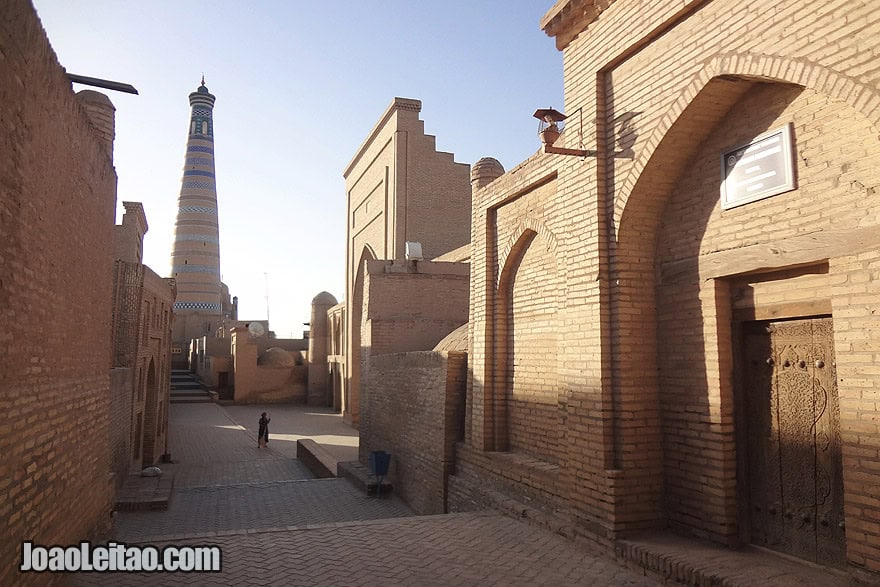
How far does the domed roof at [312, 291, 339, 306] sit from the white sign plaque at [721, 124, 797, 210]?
2535cm

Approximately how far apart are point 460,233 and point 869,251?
1769 cm

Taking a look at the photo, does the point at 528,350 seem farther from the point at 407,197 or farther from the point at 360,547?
the point at 407,197

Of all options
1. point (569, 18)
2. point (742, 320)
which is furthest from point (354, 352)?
point (742, 320)

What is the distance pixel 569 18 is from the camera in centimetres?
627

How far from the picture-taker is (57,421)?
4.67m

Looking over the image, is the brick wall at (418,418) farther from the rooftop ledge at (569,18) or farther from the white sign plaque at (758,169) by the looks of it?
the white sign plaque at (758,169)

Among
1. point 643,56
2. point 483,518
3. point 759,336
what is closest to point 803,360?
point 759,336

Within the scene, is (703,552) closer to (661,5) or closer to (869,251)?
(869,251)

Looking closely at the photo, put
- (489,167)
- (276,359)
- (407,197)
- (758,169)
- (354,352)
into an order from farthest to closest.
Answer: (276,359)
(354,352)
(407,197)
(489,167)
(758,169)

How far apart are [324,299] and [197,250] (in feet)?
56.6

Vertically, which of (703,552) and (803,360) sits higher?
(803,360)

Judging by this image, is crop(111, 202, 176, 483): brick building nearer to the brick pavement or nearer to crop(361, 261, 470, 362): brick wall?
crop(361, 261, 470, 362): brick wall

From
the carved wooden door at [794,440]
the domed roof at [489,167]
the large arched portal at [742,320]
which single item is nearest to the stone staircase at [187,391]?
the domed roof at [489,167]

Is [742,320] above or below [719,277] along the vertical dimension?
below
